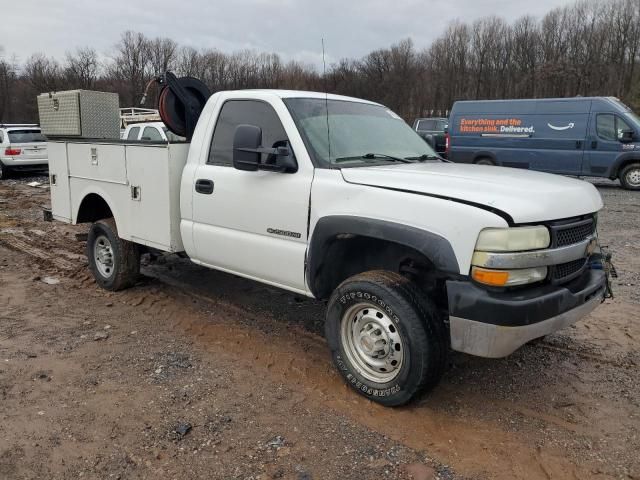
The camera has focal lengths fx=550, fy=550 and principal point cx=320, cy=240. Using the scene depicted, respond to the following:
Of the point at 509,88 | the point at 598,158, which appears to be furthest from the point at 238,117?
the point at 509,88

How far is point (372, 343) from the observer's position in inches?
144

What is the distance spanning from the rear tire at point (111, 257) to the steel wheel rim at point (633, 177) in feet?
43.8

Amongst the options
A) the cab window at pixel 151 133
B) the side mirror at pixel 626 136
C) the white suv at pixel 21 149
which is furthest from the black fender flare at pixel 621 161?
the white suv at pixel 21 149

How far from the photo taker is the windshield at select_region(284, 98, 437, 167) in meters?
4.05

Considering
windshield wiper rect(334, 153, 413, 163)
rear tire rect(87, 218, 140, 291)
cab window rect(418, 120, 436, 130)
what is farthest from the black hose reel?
cab window rect(418, 120, 436, 130)

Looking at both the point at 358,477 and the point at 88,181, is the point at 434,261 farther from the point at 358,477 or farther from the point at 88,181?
the point at 88,181

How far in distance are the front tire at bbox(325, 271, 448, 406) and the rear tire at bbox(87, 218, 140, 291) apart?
9.65 feet

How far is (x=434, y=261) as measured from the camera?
3188 millimetres

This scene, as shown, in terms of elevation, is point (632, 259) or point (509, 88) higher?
A: point (509, 88)

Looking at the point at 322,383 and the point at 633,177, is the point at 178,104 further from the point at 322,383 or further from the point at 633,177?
the point at 633,177

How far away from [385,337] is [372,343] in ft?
0.41

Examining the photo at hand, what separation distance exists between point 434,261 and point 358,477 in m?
1.26

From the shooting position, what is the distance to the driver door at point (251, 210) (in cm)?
396

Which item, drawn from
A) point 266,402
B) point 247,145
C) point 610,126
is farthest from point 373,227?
point 610,126
